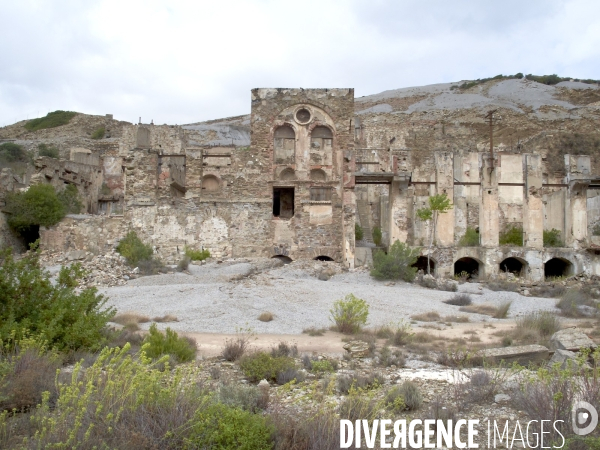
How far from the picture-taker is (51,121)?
6159 centimetres

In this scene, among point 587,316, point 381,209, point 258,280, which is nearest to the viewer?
point 587,316

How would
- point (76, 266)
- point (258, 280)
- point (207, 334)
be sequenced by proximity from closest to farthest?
point (76, 266)
point (207, 334)
point (258, 280)

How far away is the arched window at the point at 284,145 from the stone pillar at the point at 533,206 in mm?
13948

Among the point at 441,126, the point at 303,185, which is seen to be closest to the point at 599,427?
the point at 303,185

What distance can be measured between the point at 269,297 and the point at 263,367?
353 inches

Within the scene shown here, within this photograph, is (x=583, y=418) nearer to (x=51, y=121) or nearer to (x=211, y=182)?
(x=211, y=182)

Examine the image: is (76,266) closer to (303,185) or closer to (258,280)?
(258,280)

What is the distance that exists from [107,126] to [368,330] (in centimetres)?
5415

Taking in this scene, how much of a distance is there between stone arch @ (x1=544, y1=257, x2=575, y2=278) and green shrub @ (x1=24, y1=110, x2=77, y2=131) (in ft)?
171

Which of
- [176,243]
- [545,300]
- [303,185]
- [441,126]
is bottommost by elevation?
[545,300]

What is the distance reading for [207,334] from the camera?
43.3 ft

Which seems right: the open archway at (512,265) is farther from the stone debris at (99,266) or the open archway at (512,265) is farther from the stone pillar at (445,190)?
the stone debris at (99,266)

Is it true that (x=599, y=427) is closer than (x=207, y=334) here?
Yes

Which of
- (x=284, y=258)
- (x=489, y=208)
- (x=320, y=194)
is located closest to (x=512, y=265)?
(x=489, y=208)
